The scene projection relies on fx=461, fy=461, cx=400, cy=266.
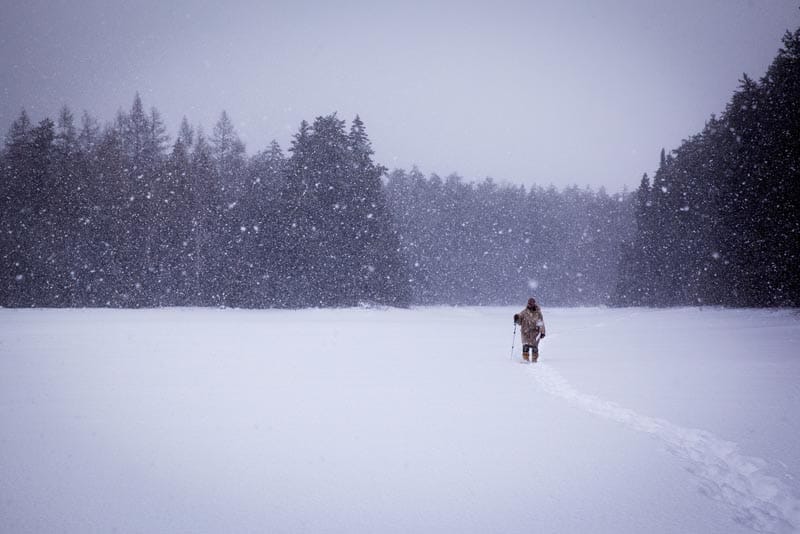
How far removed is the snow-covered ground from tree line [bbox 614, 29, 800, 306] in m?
18.0

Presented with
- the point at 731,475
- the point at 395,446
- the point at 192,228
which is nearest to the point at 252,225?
the point at 192,228

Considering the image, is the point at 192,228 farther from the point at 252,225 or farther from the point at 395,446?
the point at 395,446

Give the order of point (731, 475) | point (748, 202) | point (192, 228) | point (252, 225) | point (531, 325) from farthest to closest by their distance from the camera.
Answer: point (192, 228)
point (252, 225)
point (748, 202)
point (531, 325)
point (731, 475)

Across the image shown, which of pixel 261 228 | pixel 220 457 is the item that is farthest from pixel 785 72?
pixel 261 228

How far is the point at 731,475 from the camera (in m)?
5.01

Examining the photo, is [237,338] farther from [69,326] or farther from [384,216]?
[384,216]

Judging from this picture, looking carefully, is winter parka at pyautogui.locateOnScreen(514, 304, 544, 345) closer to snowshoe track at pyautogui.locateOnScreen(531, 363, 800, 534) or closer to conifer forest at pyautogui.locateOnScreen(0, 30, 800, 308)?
snowshoe track at pyautogui.locateOnScreen(531, 363, 800, 534)

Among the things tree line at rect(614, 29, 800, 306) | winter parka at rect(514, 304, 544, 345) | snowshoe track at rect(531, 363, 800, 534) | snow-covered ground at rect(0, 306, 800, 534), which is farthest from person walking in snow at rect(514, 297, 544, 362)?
tree line at rect(614, 29, 800, 306)

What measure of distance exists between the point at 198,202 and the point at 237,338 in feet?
84.0

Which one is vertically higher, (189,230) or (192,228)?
(192,228)

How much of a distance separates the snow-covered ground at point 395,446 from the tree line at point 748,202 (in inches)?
708

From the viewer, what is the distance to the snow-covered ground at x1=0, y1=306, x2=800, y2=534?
4.11 m

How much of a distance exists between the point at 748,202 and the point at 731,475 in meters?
30.6

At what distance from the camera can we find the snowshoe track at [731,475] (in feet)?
13.4
